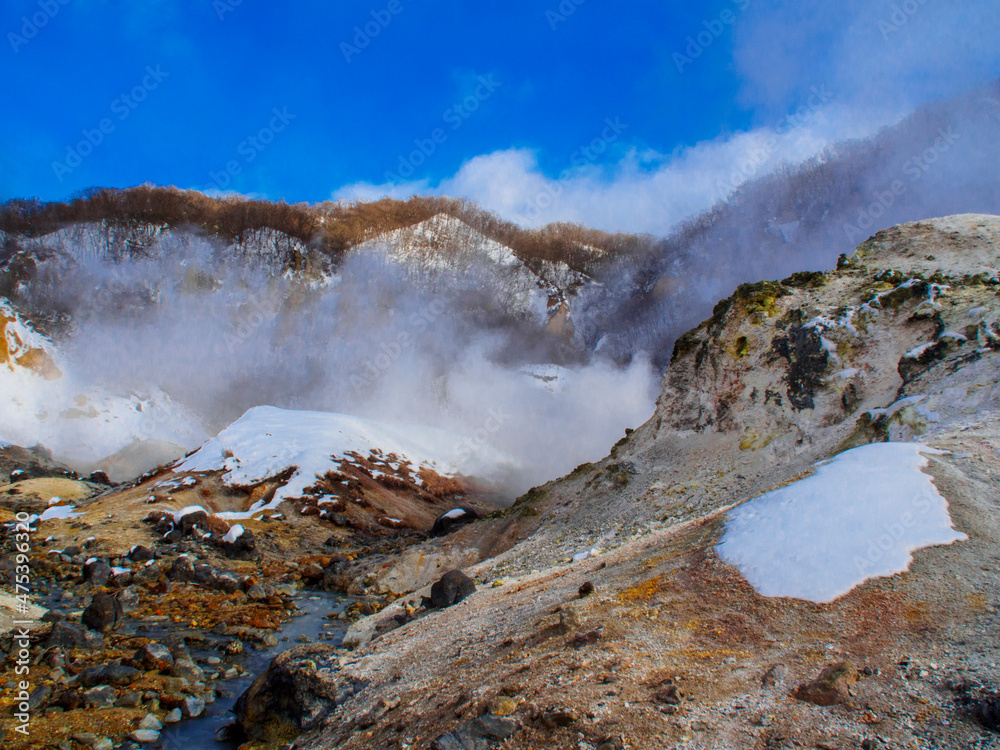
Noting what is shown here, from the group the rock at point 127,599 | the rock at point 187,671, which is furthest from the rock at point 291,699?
the rock at point 127,599

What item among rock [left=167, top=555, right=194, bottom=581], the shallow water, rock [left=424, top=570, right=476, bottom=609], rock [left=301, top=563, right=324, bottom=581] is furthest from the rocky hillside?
rock [left=167, top=555, right=194, bottom=581]

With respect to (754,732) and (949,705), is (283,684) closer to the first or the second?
(754,732)

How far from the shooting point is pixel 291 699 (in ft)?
27.5

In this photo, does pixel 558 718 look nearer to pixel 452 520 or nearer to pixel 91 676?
pixel 91 676

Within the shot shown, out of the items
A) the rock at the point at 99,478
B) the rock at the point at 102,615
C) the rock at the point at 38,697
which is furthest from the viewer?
the rock at the point at 99,478

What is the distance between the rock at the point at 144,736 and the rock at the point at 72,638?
4420 millimetres

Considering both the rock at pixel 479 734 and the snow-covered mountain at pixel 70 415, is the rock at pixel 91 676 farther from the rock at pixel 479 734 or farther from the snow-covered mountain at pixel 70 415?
the snow-covered mountain at pixel 70 415

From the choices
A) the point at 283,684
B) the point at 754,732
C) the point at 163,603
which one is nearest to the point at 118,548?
the point at 163,603

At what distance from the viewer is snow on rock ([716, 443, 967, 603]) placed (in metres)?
7.20

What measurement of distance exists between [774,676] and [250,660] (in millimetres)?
11412

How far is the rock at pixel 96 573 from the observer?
62.1 feet

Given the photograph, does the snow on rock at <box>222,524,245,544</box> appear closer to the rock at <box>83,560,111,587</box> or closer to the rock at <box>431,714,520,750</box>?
the rock at <box>83,560,111,587</box>

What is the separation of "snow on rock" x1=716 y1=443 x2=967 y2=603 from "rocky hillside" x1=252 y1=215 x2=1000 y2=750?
0.13 meters

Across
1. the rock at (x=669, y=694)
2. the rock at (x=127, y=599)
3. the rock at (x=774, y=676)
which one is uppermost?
the rock at (x=127, y=599)
